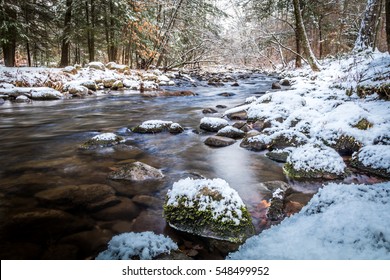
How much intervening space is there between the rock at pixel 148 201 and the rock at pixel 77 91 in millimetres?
8972

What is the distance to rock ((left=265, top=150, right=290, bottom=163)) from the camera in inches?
145

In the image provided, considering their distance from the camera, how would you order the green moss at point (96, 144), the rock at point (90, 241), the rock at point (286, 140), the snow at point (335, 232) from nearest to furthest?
the snow at point (335, 232)
the rock at point (90, 241)
the rock at point (286, 140)
the green moss at point (96, 144)

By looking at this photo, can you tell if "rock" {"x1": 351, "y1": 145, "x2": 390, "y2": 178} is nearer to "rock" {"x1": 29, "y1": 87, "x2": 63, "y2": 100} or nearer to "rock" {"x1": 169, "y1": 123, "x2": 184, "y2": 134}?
"rock" {"x1": 169, "y1": 123, "x2": 184, "y2": 134}

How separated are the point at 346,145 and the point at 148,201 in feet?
9.53

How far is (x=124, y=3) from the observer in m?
16.6

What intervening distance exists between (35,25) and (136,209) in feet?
58.8

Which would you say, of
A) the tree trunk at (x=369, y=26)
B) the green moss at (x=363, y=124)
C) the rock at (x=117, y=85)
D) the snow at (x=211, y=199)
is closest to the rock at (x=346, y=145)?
the green moss at (x=363, y=124)

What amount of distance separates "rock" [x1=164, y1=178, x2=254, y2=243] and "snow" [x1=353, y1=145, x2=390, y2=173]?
1908 millimetres

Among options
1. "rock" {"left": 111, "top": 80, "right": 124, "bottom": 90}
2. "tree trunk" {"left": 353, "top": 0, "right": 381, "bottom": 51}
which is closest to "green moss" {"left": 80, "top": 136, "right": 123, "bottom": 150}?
"rock" {"left": 111, "top": 80, "right": 124, "bottom": 90}

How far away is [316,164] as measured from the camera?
3.07 m

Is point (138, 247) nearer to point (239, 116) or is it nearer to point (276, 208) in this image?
point (276, 208)

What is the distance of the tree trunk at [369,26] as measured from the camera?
946cm

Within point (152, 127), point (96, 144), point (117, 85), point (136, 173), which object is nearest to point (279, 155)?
point (136, 173)

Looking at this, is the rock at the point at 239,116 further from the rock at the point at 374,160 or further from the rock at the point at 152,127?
the rock at the point at 374,160
